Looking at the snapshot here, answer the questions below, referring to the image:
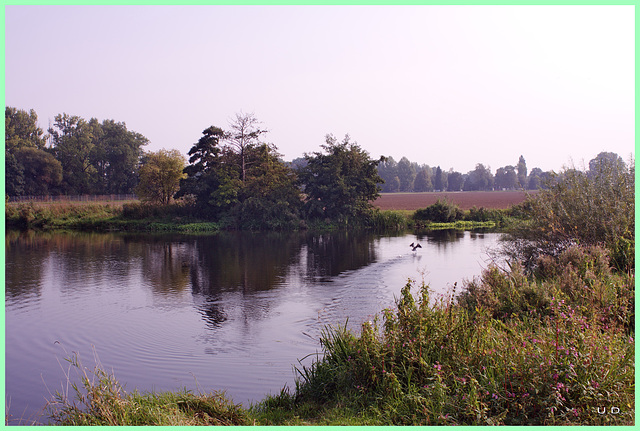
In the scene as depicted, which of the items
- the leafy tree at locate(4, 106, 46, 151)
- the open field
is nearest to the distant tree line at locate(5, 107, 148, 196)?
the leafy tree at locate(4, 106, 46, 151)

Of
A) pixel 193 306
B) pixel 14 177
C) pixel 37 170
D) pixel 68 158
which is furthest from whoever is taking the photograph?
pixel 68 158

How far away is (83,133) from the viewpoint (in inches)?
2950

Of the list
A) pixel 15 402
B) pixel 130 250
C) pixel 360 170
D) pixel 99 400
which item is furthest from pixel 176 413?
pixel 360 170

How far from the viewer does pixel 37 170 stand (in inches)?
2442

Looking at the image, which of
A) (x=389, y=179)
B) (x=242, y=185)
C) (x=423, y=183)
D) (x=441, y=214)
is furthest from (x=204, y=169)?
(x=423, y=183)

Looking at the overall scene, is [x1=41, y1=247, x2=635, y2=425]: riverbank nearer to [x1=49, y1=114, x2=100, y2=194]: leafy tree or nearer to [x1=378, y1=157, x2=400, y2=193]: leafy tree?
[x1=49, y1=114, x2=100, y2=194]: leafy tree

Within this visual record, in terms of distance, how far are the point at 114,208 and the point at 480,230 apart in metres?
30.9

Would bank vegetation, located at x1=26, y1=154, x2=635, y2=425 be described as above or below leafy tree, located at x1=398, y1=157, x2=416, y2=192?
below

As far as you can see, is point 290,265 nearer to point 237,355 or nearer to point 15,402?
point 237,355

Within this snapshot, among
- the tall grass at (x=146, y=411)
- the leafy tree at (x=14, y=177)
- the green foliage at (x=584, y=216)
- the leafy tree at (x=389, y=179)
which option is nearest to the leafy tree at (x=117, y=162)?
the leafy tree at (x=14, y=177)

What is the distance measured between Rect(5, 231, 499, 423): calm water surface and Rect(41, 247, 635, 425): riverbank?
1.53m

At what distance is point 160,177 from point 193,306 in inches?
1434

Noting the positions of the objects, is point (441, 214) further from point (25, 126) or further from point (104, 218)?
point (25, 126)

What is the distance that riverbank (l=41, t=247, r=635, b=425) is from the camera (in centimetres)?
497
